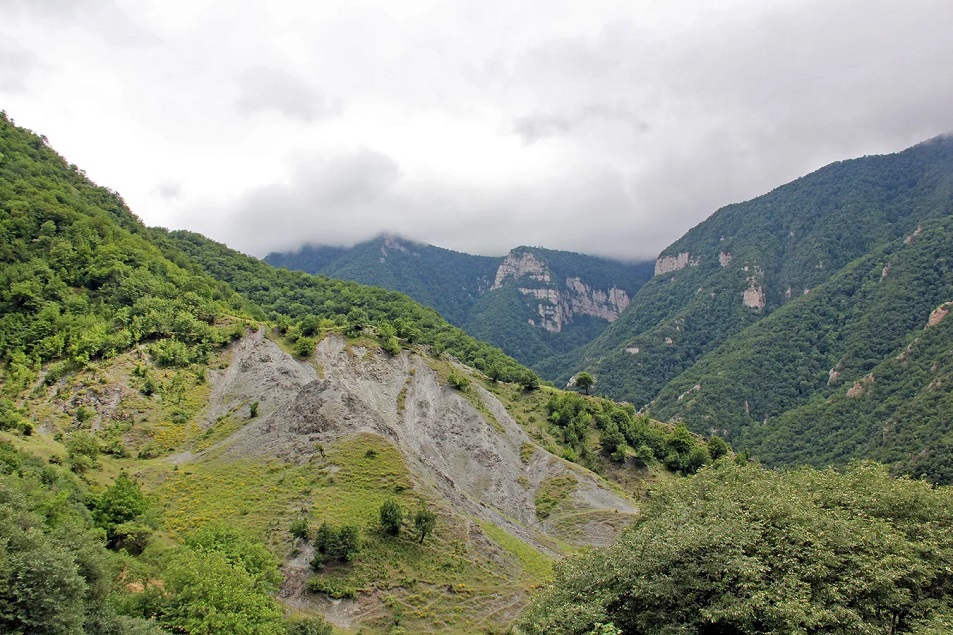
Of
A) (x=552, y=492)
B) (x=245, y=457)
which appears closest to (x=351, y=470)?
(x=245, y=457)

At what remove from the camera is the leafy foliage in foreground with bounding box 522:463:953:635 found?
74.2ft

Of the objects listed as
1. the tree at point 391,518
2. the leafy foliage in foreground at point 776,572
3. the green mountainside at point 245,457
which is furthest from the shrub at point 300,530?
the leafy foliage in foreground at point 776,572

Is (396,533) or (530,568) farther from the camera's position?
(530,568)

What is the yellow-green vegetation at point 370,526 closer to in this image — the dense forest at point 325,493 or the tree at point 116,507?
the dense forest at point 325,493

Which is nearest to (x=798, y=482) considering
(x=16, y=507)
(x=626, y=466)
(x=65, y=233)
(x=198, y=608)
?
(x=198, y=608)

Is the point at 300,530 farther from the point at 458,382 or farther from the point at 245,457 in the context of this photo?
the point at 458,382

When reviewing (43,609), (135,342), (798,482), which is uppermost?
(135,342)

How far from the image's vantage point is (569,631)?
24.5 m

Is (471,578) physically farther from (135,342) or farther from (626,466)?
(135,342)

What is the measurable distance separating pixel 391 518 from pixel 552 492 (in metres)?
30.9

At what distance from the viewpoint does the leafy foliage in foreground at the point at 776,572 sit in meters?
22.6

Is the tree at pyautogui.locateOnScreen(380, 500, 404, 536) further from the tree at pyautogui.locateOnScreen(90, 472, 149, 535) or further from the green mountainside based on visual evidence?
the tree at pyautogui.locateOnScreen(90, 472, 149, 535)

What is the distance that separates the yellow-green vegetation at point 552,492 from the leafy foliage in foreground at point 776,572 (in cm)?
4073

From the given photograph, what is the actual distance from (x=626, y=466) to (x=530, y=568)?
41783 mm
